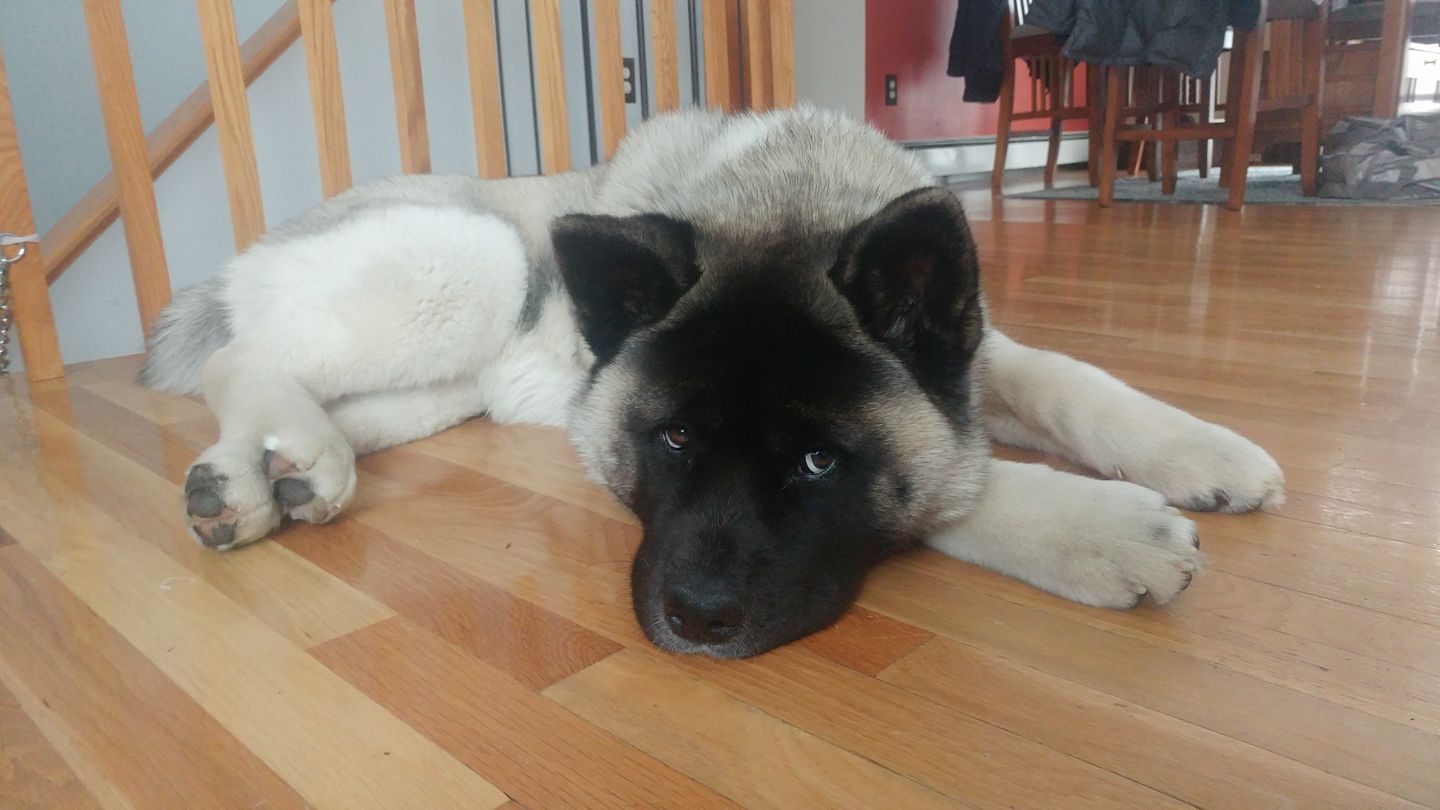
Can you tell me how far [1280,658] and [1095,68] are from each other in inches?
245

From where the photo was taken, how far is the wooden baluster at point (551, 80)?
2.91 metres

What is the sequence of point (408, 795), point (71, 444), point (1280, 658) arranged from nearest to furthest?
1. point (408, 795)
2. point (1280, 658)
3. point (71, 444)

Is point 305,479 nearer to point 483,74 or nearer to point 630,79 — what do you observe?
point 483,74

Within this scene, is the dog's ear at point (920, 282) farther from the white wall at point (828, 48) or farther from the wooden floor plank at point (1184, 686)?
the white wall at point (828, 48)

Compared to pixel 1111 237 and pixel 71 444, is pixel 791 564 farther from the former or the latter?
pixel 1111 237

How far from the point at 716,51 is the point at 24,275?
2.26 m

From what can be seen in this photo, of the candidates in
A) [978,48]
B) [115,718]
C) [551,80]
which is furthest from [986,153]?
Result: [115,718]

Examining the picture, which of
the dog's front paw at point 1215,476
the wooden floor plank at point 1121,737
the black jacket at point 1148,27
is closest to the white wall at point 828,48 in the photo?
the black jacket at point 1148,27

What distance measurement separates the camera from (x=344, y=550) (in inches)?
50.7

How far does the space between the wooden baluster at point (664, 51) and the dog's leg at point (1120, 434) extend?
2.09 meters

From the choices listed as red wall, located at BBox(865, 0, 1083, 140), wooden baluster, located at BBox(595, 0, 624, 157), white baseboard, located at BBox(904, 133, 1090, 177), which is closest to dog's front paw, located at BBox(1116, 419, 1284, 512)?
wooden baluster, located at BBox(595, 0, 624, 157)

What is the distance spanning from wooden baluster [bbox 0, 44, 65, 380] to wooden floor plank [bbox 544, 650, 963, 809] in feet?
7.24

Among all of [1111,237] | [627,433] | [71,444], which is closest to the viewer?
[627,433]

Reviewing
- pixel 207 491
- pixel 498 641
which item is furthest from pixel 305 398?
pixel 498 641
